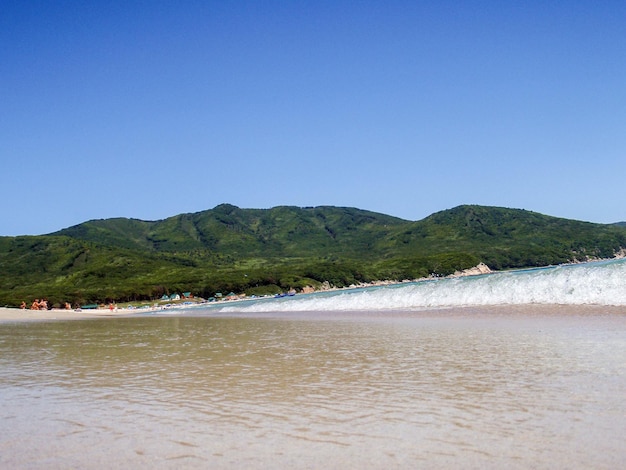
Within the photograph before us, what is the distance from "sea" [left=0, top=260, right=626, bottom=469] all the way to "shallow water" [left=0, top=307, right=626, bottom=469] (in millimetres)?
28

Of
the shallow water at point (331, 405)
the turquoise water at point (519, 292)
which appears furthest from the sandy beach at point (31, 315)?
the shallow water at point (331, 405)

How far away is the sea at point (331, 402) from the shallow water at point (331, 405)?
3 cm

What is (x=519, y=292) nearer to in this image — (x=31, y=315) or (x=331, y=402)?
(x=331, y=402)

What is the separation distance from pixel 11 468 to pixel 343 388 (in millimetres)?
4800

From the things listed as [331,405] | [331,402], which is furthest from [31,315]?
[331,405]

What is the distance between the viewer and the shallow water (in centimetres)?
534

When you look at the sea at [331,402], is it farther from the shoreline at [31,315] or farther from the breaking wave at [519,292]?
the shoreline at [31,315]

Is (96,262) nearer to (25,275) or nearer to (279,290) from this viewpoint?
(25,275)

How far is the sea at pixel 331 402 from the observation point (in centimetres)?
534

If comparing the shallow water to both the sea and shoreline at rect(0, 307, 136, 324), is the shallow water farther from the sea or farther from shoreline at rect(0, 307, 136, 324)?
shoreline at rect(0, 307, 136, 324)

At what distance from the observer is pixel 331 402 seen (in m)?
7.63

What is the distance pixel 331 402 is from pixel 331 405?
19 centimetres

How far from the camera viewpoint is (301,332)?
19406mm

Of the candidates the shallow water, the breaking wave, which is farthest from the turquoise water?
the shallow water
